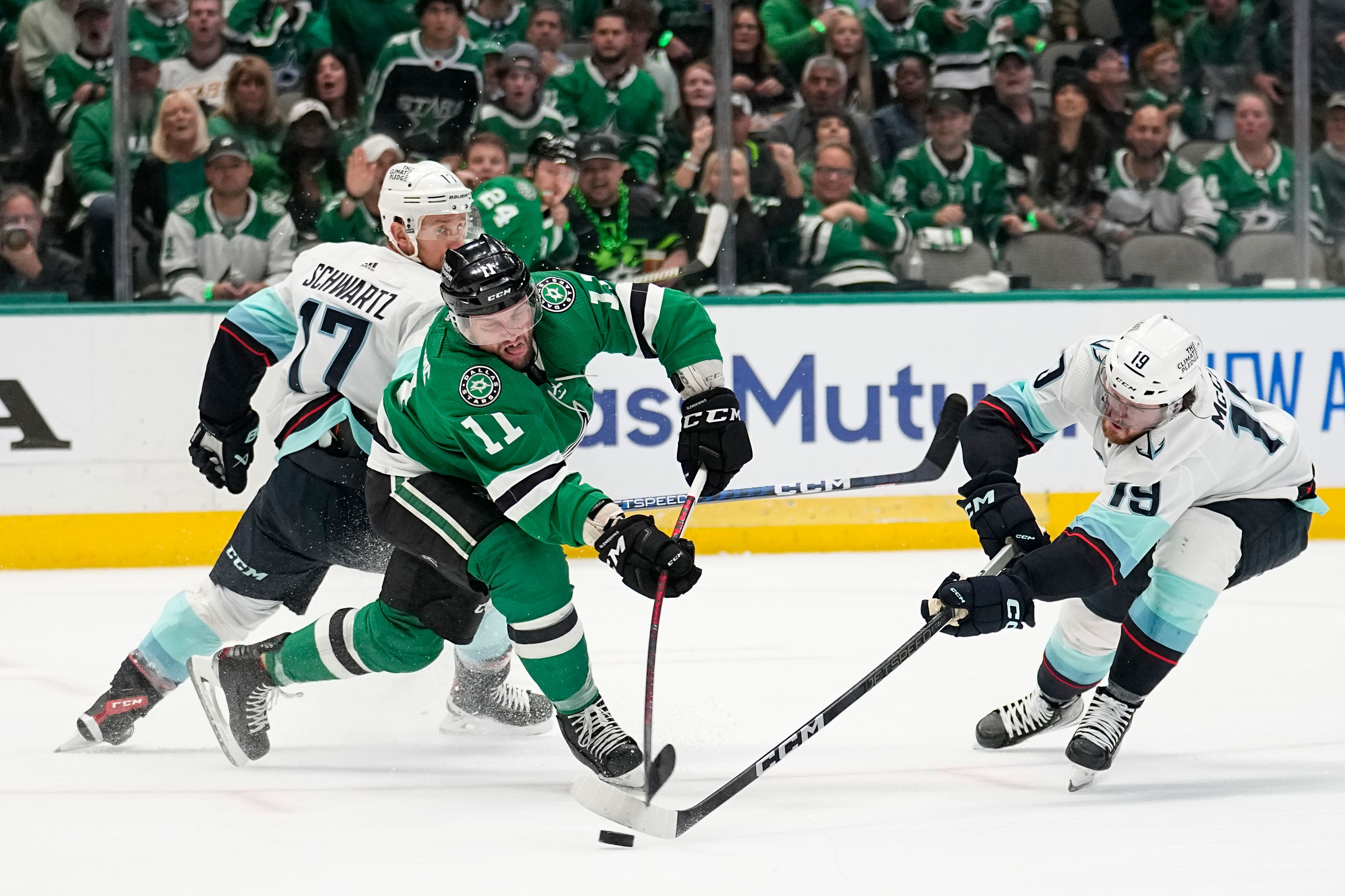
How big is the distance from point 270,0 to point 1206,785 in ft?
15.1

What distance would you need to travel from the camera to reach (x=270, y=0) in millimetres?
6254

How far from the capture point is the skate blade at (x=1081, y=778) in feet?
10.2

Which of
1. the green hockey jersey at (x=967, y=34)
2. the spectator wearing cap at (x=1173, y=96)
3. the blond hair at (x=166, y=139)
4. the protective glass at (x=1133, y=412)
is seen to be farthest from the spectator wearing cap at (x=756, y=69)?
the protective glass at (x=1133, y=412)

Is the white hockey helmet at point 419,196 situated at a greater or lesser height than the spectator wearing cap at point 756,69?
greater

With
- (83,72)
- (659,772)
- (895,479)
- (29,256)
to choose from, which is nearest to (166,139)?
(83,72)

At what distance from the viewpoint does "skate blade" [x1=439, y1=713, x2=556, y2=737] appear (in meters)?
3.75

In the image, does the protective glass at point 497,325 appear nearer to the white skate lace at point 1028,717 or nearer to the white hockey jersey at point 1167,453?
the white hockey jersey at point 1167,453

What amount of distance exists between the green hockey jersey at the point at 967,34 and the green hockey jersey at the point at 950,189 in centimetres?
29

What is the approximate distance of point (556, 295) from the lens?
3184 millimetres

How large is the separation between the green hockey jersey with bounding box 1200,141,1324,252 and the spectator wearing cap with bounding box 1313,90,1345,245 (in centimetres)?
3

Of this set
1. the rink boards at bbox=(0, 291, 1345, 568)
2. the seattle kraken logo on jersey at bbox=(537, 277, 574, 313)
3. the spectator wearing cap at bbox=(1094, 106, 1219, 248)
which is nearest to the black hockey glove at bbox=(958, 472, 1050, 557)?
the seattle kraken logo on jersey at bbox=(537, 277, 574, 313)

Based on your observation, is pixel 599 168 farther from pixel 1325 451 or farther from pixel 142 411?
pixel 1325 451

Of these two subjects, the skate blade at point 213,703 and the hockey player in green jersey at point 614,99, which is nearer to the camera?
the skate blade at point 213,703

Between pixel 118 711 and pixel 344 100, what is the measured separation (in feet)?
10.5
